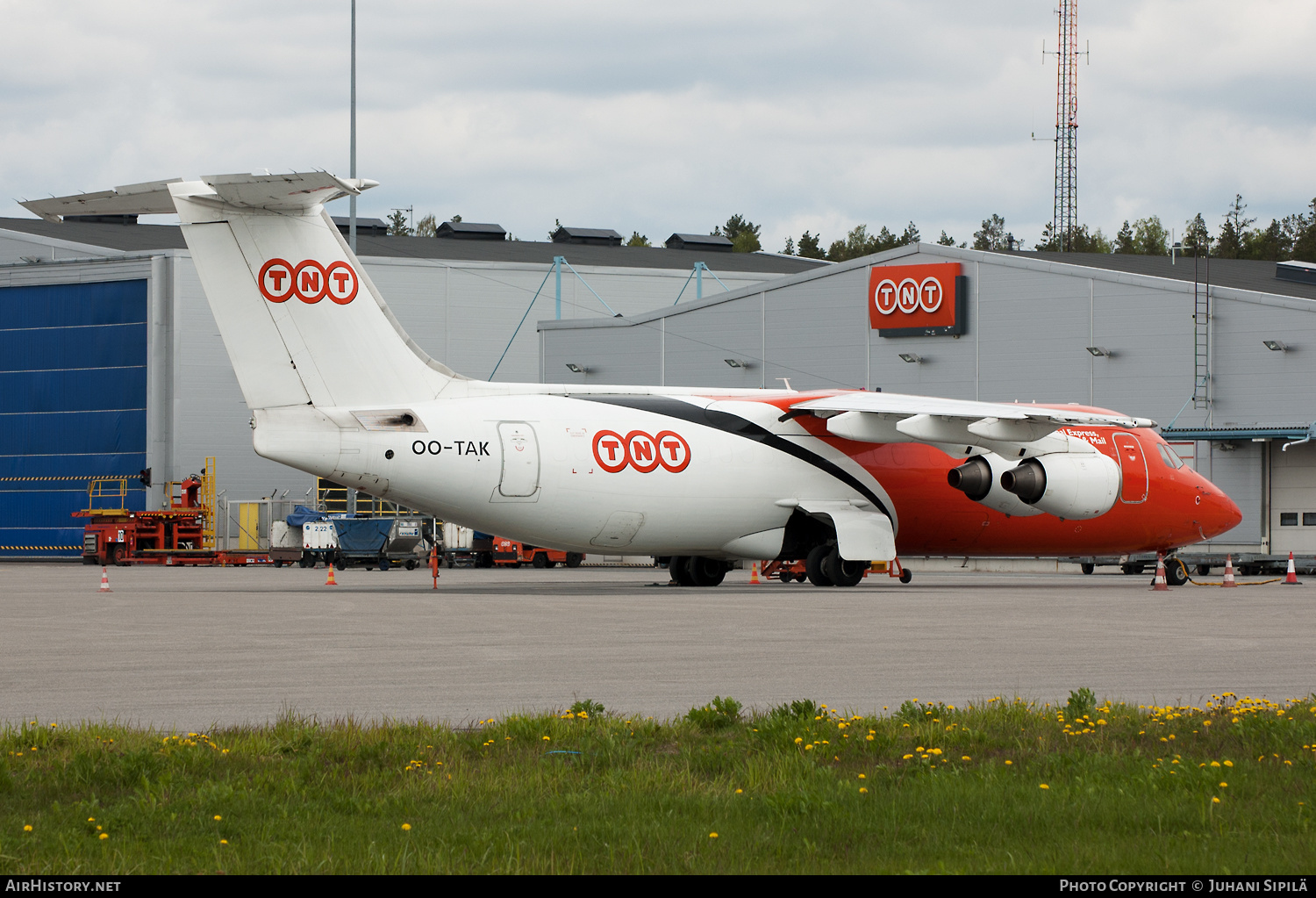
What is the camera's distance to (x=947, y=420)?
27.1 meters

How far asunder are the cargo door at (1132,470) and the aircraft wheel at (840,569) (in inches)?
236

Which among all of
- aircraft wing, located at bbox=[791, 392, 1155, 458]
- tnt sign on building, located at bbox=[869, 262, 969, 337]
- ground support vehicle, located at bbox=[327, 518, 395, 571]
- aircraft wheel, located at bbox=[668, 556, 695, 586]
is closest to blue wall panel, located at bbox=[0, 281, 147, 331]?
ground support vehicle, located at bbox=[327, 518, 395, 571]

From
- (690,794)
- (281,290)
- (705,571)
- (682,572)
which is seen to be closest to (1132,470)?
(705,571)

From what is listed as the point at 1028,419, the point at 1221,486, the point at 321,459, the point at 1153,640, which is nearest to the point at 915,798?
the point at 1153,640

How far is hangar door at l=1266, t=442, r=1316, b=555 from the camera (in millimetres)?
→ 41438

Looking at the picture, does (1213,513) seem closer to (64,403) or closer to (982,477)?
(982,477)

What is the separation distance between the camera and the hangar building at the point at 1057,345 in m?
41.8

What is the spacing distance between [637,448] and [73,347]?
42739mm

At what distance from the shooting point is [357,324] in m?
24.9

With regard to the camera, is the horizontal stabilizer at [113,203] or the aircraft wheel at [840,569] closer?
the horizontal stabilizer at [113,203]

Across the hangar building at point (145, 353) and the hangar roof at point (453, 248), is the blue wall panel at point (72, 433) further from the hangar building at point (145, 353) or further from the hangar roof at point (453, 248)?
the hangar roof at point (453, 248)

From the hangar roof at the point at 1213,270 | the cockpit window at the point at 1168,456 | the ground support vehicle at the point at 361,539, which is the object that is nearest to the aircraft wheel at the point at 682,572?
the cockpit window at the point at 1168,456

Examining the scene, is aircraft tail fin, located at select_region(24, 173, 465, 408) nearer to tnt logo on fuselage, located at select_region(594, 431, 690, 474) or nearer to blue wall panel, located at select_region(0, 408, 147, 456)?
tnt logo on fuselage, located at select_region(594, 431, 690, 474)

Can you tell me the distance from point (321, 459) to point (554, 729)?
52.5 feet
